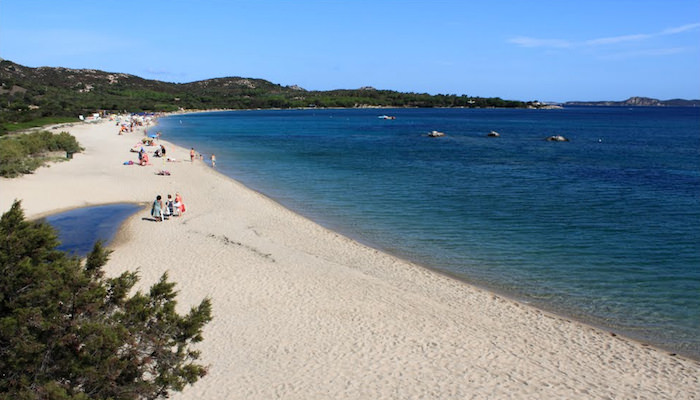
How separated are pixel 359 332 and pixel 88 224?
565 inches

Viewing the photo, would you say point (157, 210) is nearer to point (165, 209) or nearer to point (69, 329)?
point (165, 209)

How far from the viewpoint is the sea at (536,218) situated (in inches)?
562

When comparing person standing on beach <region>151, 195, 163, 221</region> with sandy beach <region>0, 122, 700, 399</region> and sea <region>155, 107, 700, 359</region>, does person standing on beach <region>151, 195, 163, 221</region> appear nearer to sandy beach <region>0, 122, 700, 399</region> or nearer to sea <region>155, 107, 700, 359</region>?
sandy beach <region>0, 122, 700, 399</region>

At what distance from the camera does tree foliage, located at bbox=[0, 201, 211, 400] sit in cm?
559

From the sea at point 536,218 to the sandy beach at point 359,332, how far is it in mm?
1415

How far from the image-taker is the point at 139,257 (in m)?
16.6

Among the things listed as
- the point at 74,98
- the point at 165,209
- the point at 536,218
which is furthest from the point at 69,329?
the point at 74,98

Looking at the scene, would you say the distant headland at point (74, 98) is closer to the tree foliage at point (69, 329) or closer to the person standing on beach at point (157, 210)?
the person standing on beach at point (157, 210)

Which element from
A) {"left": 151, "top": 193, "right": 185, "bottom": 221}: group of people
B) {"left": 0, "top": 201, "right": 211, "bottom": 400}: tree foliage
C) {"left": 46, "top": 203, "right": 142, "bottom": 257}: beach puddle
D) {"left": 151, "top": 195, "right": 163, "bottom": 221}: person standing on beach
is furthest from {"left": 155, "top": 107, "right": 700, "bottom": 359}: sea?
{"left": 0, "top": 201, "right": 211, "bottom": 400}: tree foliage

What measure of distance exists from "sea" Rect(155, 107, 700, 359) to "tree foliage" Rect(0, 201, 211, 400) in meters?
10.3

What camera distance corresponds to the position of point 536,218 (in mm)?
23094

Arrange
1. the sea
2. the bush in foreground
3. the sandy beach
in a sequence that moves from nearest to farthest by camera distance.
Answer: the sandy beach
the sea
the bush in foreground

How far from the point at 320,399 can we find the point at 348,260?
8148 mm

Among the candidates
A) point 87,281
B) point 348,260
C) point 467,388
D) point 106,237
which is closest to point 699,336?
point 467,388
